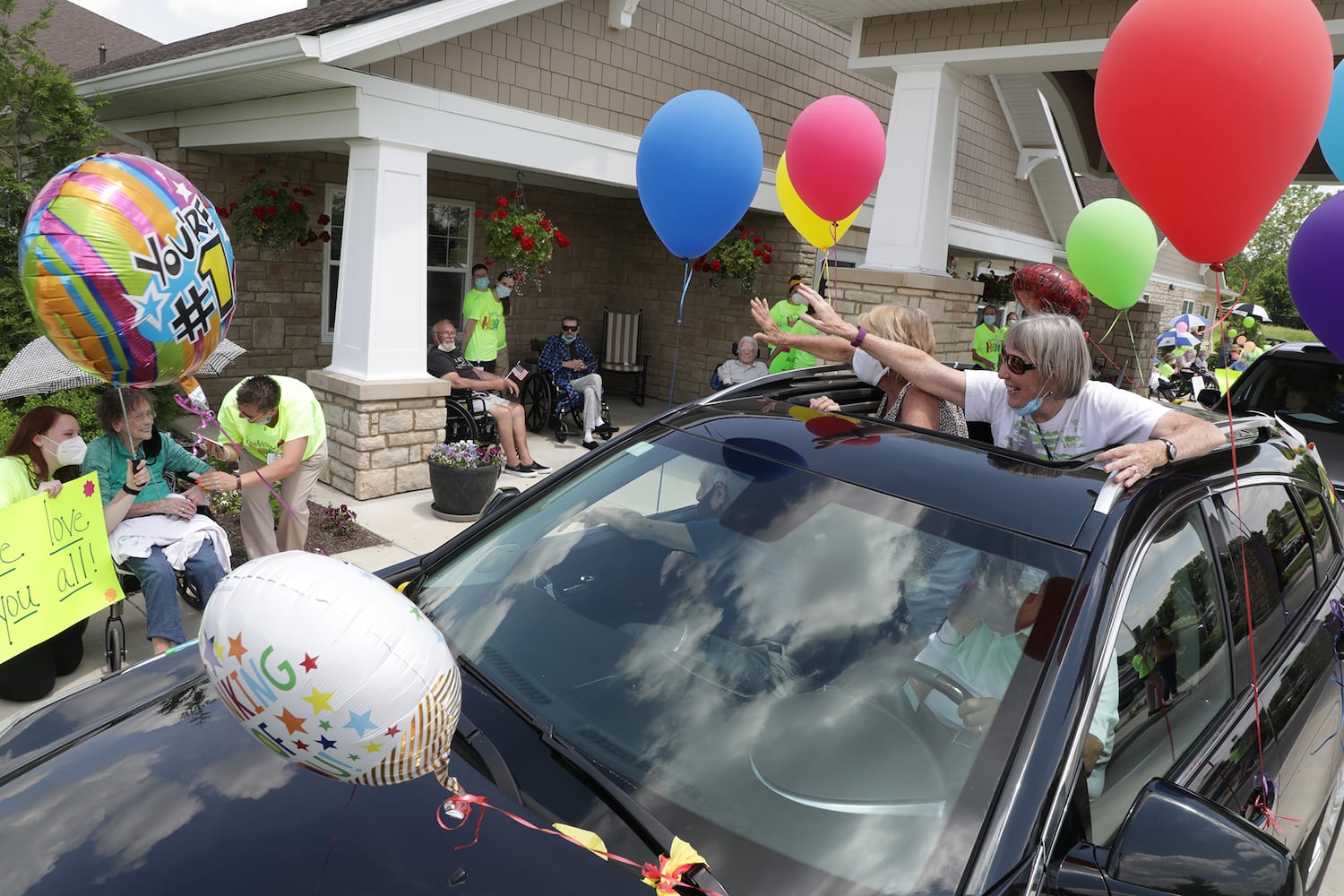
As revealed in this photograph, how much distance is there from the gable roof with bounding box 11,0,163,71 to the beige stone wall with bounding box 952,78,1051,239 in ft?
41.3

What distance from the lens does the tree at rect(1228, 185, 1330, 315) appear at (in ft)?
143

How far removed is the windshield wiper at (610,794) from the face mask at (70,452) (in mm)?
3115

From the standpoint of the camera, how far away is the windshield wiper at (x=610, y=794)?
1.57 meters

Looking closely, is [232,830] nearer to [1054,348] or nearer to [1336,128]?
[1054,348]

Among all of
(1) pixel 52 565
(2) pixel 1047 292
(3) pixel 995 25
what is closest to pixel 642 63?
(3) pixel 995 25

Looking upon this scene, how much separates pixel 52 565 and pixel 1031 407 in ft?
12.0

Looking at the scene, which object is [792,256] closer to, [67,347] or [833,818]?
[67,347]

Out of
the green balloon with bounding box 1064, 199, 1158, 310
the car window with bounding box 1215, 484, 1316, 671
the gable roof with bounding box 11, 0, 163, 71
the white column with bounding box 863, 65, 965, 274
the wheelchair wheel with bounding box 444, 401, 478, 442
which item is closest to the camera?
the car window with bounding box 1215, 484, 1316, 671

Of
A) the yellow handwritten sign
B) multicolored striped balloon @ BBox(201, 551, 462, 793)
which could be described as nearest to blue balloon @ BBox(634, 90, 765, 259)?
the yellow handwritten sign

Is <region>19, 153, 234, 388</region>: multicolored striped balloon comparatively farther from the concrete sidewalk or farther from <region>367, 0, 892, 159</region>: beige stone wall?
<region>367, 0, 892, 159</region>: beige stone wall

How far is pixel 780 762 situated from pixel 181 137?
31.0 ft

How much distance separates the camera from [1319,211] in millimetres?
4004

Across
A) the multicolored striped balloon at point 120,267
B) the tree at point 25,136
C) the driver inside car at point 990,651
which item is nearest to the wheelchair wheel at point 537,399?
the tree at point 25,136

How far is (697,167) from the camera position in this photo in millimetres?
5887
